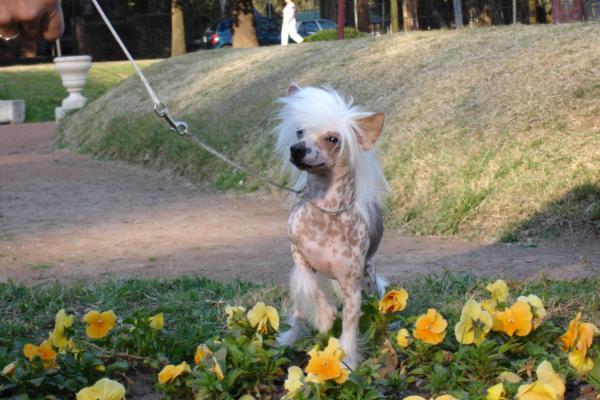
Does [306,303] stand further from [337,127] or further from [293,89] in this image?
[293,89]

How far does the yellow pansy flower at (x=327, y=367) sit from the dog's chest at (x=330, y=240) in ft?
1.32

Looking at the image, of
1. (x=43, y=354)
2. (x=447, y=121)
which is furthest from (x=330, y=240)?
(x=447, y=121)

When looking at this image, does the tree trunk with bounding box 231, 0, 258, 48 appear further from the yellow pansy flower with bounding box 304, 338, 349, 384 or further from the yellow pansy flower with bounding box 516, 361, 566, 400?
the yellow pansy flower with bounding box 516, 361, 566, 400

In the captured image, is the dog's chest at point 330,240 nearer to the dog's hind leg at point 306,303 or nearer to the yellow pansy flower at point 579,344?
the dog's hind leg at point 306,303

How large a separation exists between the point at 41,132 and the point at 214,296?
14.6m

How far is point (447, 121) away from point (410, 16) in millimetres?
17544

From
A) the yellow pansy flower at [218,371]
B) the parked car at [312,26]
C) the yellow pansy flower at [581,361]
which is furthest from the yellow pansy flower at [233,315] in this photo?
the parked car at [312,26]

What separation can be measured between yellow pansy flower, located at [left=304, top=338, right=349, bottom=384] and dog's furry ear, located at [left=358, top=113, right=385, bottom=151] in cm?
84

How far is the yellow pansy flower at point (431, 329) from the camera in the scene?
403 centimetres

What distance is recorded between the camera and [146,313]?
4.87 meters

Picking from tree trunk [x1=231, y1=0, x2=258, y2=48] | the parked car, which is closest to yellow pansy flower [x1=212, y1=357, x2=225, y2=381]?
tree trunk [x1=231, y1=0, x2=258, y2=48]

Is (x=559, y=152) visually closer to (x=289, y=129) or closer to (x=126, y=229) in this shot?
(x=126, y=229)

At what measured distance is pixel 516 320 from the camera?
4102 millimetres

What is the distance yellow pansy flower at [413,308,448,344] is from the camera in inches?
159
